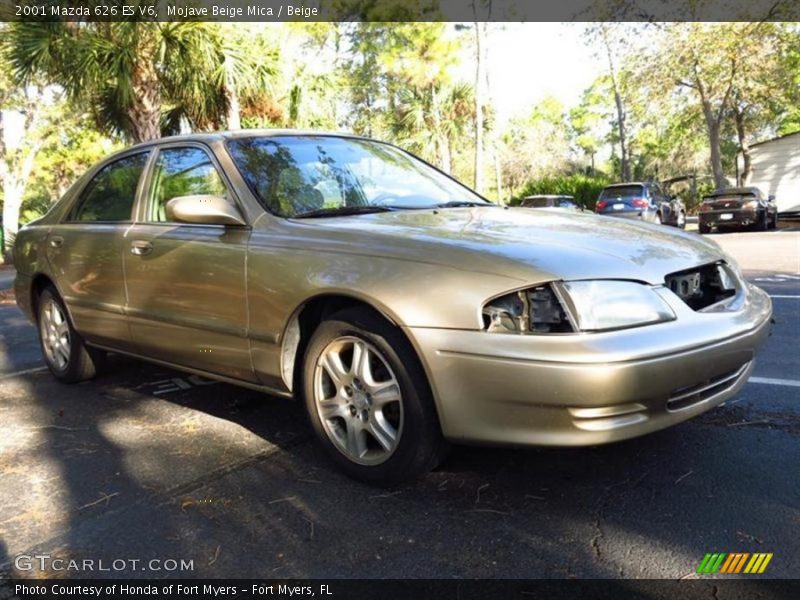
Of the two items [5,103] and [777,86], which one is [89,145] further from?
[777,86]

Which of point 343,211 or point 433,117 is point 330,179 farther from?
point 433,117

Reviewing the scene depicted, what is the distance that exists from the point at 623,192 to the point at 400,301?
1752 cm

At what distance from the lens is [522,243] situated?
8.63ft

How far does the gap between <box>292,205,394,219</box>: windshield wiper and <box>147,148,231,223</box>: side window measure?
511 millimetres

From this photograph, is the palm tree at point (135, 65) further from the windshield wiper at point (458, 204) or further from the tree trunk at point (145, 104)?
the windshield wiper at point (458, 204)

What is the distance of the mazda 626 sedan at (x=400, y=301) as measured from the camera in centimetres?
237

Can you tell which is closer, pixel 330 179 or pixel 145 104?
pixel 330 179

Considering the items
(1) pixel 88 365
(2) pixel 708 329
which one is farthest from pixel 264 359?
(1) pixel 88 365

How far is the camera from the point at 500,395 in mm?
2375

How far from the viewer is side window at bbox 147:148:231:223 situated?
11.7ft

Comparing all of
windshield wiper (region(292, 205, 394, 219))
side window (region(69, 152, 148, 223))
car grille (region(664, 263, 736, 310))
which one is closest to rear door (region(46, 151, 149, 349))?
side window (region(69, 152, 148, 223))

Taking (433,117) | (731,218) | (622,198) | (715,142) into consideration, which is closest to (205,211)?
(622,198)

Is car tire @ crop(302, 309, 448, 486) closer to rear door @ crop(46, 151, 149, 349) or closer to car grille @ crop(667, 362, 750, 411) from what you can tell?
car grille @ crop(667, 362, 750, 411)

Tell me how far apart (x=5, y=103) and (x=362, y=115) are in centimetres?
1745
